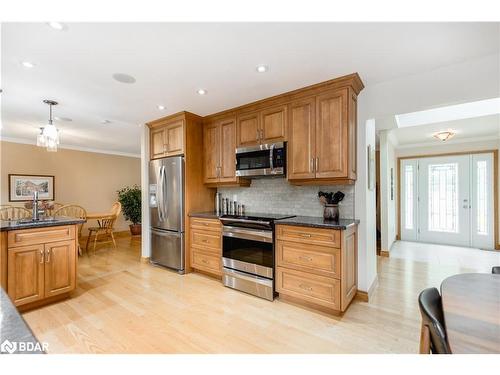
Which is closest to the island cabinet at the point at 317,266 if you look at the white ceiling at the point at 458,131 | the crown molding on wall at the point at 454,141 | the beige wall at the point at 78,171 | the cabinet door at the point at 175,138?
the cabinet door at the point at 175,138

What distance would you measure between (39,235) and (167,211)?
1.52 metres

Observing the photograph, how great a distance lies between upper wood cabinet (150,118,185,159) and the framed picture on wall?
3.36 metres

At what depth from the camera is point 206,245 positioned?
3354mm

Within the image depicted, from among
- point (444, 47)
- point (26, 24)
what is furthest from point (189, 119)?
point (444, 47)

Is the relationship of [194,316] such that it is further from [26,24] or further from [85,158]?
Result: [85,158]

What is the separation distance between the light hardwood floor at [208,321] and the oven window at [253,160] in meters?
1.60

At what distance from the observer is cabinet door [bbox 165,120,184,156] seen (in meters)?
3.56

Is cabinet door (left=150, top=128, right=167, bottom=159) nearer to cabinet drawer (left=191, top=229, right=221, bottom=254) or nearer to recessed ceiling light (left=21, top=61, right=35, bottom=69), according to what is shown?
cabinet drawer (left=191, top=229, right=221, bottom=254)

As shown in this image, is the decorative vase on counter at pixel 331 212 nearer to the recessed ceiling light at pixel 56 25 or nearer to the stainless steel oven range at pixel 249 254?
the stainless steel oven range at pixel 249 254

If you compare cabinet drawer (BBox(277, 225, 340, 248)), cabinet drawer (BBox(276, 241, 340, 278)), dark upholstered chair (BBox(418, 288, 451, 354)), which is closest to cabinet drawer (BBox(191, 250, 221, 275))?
cabinet drawer (BBox(276, 241, 340, 278))

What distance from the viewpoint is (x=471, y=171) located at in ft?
17.0

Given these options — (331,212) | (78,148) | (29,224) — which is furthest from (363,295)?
(78,148)

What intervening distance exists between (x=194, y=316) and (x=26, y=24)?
2.68 m

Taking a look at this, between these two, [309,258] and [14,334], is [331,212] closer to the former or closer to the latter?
[309,258]
